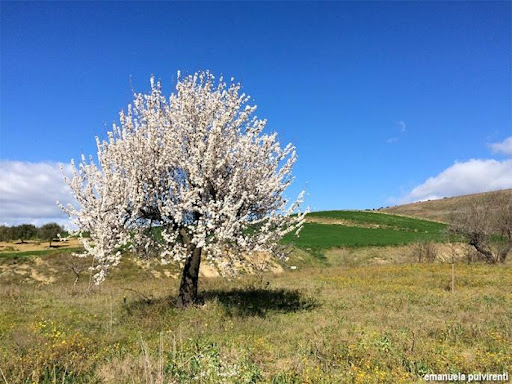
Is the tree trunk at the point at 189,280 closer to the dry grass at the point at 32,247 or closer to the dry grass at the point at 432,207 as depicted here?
the dry grass at the point at 32,247

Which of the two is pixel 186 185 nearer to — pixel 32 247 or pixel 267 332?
pixel 267 332

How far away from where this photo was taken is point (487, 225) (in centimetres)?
4353

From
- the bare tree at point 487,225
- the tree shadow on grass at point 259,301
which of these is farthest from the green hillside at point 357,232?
the tree shadow on grass at point 259,301

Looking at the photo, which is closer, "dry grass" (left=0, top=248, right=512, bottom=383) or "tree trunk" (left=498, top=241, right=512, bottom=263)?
"dry grass" (left=0, top=248, right=512, bottom=383)

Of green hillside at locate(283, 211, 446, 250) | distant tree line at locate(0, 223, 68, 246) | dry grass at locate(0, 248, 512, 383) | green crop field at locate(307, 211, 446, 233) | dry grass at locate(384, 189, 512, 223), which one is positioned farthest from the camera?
dry grass at locate(384, 189, 512, 223)

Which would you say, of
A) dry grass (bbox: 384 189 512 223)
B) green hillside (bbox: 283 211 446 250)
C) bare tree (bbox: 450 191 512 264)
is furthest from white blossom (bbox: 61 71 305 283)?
dry grass (bbox: 384 189 512 223)

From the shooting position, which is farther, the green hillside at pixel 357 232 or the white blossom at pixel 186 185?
the green hillside at pixel 357 232

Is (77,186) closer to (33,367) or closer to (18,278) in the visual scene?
(33,367)

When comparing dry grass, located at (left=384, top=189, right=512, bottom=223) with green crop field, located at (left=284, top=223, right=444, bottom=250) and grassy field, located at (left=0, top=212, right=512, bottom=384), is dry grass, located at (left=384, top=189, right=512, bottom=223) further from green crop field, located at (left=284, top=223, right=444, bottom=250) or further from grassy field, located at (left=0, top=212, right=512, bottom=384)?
grassy field, located at (left=0, top=212, right=512, bottom=384)

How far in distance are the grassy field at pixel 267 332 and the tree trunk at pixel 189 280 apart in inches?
30.0

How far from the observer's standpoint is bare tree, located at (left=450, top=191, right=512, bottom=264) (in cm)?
4388

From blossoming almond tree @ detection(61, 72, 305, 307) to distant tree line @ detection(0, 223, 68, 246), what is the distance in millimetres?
56196

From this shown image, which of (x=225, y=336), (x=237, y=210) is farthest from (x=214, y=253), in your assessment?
(x=225, y=336)

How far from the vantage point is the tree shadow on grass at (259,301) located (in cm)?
1792
